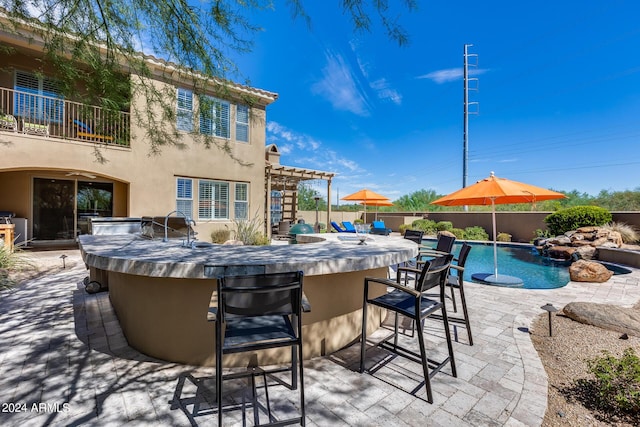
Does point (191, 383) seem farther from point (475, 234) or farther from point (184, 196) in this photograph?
point (475, 234)

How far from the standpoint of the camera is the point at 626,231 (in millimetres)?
10086

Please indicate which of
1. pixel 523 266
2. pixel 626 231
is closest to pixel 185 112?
pixel 523 266

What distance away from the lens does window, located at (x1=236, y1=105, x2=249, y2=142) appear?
37.5 feet

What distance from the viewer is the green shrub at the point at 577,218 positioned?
10.7m

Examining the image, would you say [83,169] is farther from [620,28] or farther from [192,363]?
[620,28]

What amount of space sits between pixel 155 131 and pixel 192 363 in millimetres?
4219

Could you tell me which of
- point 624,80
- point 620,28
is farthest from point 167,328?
point 624,80

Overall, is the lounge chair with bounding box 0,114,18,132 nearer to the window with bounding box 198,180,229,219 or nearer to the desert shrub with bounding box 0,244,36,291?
Result: the desert shrub with bounding box 0,244,36,291

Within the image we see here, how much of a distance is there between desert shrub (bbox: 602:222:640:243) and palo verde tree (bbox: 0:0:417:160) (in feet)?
39.4

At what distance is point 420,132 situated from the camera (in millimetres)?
27109

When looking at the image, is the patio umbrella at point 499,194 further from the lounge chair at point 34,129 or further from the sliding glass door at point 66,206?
the sliding glass door at point 66,206

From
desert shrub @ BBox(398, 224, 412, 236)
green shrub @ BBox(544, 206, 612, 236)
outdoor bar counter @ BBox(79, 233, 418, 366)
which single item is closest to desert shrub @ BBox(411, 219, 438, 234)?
desert shrub @ BBox(398, 224, 412, 236)

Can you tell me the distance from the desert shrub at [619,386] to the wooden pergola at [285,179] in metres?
10.9

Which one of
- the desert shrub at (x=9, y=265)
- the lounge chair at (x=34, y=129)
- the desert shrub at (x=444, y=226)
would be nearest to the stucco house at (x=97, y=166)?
the lounge chair at (x=34, y=129)
